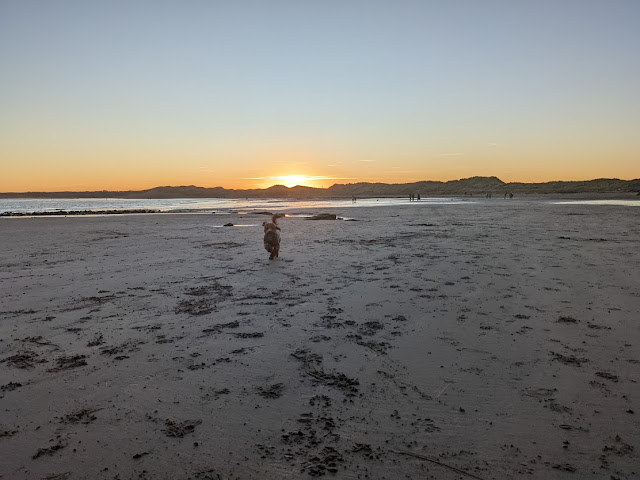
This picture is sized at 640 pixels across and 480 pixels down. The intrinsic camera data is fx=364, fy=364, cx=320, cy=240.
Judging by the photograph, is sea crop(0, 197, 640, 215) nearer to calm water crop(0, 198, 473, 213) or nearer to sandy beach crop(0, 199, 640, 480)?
calm water crop(0, 198, 473, 213)

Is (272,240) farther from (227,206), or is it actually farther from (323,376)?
(227,206)

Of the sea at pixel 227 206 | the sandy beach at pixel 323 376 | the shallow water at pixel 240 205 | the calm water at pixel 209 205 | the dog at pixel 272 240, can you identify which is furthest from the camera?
the calm water at pixel 209 205

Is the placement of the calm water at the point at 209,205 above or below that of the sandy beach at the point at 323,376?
above

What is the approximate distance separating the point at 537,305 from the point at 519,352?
6.61ft

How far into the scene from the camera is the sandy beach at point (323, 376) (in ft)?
8.43

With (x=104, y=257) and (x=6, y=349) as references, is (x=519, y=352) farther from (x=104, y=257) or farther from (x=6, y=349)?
(x=104, y=257)

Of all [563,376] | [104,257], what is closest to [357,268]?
[563,376]

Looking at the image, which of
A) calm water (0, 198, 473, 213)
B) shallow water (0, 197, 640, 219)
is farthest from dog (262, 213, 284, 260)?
calm water (0, 198, 473, 213)

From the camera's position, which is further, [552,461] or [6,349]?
[6,349]

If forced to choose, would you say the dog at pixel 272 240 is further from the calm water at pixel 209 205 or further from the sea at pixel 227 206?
the calm water at pixel 209 205

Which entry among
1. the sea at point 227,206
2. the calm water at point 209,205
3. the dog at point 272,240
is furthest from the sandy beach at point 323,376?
the calm water at point 209,205

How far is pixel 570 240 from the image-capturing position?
42.3 ft

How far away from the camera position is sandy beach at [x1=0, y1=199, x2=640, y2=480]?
257 centimetres

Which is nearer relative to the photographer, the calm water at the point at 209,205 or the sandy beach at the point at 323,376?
the sandy beach at the point at 323,376
